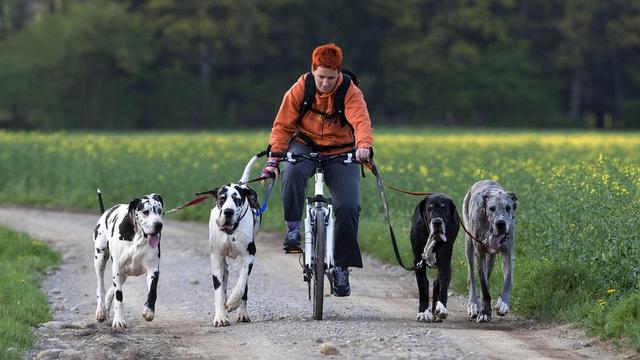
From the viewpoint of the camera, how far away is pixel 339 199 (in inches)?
430

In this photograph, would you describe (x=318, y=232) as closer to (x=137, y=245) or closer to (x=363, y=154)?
(x=363, y=154)

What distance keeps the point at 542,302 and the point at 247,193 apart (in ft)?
9.49

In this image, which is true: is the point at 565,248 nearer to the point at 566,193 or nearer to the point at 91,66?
the point at 566,193

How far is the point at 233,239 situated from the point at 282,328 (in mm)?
952

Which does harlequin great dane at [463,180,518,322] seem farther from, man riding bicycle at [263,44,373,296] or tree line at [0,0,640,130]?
tree line at [0,0,640,130]

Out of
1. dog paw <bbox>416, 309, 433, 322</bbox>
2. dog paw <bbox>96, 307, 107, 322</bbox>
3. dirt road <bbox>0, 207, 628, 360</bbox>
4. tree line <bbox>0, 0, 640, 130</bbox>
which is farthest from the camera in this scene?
tree line <bbox>0, 0, 640, 130</bbox>

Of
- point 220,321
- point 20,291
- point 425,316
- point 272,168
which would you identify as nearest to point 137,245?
point 220,321

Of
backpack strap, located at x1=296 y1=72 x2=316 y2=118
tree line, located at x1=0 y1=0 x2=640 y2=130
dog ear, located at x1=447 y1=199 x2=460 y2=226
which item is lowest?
dog ear, located at x1=447 y1=199 x2=460 y2=226

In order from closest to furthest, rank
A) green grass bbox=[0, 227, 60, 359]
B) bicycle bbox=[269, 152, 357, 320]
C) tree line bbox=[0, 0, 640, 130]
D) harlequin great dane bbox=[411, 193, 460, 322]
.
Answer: green grass bbox=[0, 227, 60, 359]
bicycle bbox=[269, 152, 357, 320]
harlequin great dane bbox=[411, 193, 460, 322]
tree line bbox=[0, 0, 640, 130]

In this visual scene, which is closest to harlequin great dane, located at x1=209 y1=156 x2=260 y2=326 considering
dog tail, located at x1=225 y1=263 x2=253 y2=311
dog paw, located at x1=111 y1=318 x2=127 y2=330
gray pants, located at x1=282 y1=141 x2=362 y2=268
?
dog tail, located at x1=225 y1=263 x2=253 y2=311

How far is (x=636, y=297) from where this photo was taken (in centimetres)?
982

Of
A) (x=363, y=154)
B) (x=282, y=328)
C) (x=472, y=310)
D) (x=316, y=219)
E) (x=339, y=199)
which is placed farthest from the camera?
(x=472, y=310)

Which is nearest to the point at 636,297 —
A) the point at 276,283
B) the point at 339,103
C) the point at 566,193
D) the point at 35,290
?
the point at 339,103

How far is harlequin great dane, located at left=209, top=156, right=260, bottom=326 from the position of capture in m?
10.5
